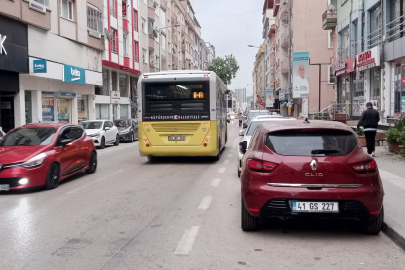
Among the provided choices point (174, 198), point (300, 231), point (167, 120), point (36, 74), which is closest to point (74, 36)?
point (36, 74)

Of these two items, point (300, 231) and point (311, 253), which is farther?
point (300, 231)

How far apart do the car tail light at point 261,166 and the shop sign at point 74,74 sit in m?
23.3

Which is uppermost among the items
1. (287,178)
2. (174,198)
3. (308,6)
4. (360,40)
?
(308,6)

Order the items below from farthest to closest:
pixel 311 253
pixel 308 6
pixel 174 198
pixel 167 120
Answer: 1. pixel 308 6
2. pixel 167 120
3. pixel 174 198
4. pixel 311 253

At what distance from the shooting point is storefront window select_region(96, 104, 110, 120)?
3541cm

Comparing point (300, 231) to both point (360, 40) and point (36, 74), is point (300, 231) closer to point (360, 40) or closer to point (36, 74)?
point (36, 74)

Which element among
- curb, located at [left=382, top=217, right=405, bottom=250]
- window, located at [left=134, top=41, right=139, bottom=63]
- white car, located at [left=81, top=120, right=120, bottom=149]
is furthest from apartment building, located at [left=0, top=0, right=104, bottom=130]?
curb, located at [left=382, top=217, right=405, bottom=250]

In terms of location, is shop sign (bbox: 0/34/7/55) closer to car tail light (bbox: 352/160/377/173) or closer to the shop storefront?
the shop storefront

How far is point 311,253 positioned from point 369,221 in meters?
1.21

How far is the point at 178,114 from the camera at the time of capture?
1430 cm

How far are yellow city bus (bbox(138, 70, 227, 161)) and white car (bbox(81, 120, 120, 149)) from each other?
8.05 meters

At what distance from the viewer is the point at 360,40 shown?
27031 mm

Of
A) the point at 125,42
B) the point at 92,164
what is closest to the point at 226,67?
the point at 125,42

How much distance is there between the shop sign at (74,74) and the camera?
27.1 meters
